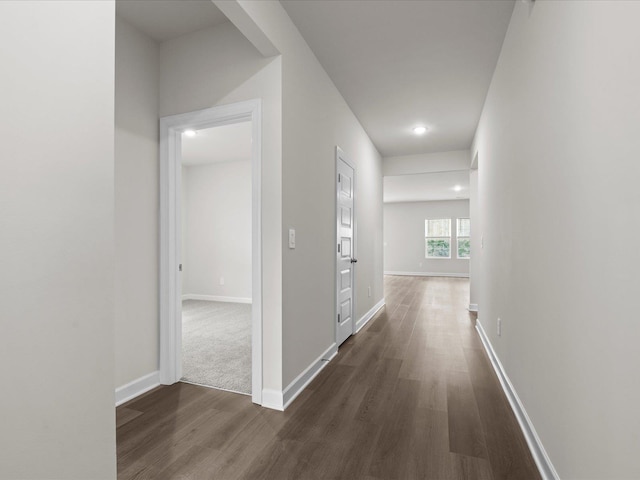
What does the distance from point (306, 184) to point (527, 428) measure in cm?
207

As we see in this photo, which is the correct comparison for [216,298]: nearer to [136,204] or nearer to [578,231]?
[136,204]

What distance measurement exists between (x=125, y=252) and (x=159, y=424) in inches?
44.0

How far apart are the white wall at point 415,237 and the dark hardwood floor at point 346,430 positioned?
8.84 metres

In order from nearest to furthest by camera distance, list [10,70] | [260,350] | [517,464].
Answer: [10,70] < [517,464] < [260,350]

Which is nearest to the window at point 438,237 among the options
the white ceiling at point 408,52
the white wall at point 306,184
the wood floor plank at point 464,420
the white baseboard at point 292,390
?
the white ceiling at point 408,52

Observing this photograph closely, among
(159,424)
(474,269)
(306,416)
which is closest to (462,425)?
(306,416)

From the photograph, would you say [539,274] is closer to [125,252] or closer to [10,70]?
[10,70]

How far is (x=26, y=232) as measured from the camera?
0.88 meters

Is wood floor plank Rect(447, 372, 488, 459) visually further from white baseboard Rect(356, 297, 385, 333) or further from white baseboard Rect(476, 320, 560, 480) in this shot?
white baseboard Rect(356, 297, 385, 333)

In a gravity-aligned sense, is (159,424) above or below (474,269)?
below

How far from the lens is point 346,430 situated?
1.91 meters

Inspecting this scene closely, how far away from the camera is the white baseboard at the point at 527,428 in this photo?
1.49 meters

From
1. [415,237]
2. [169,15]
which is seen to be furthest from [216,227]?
[415,237]

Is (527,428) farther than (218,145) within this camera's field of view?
No
